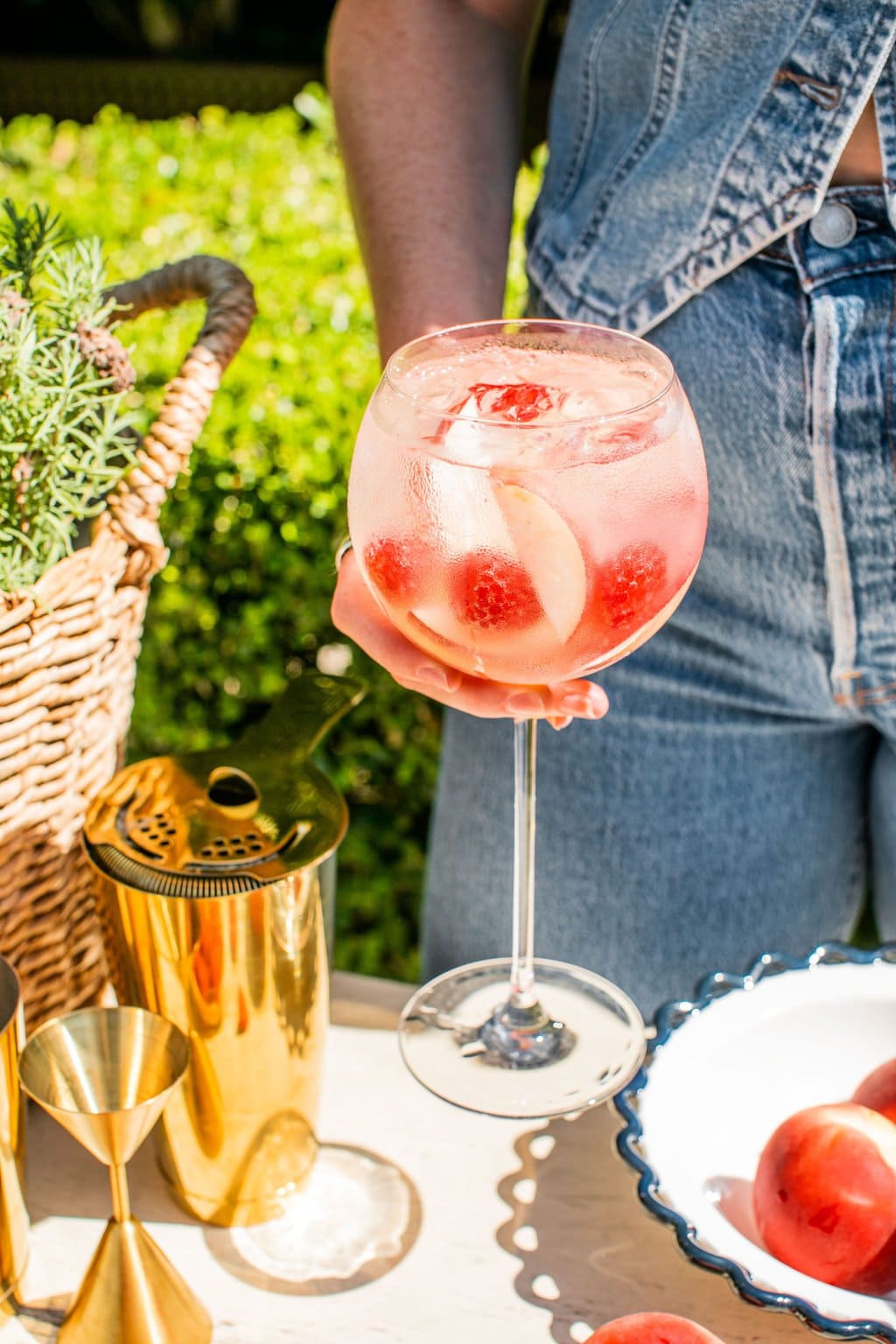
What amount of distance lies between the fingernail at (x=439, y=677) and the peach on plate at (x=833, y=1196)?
40 cm

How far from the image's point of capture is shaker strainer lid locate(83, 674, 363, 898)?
40.6 inches

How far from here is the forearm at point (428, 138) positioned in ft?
4.82

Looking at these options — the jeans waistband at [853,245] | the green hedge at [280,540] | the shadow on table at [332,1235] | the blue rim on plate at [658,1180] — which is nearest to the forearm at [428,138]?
the jeans waistband at [853,245]

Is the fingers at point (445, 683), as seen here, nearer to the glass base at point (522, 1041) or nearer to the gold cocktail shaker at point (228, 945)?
the gold cocktail shaker at point (228, 945)

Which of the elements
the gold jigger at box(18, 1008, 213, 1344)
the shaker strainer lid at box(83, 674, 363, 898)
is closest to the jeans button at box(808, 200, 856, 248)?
the shaker strainer lid at box(83, 674, 363, 898)

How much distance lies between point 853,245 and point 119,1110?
0.93 metres

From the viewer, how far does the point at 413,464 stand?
930 millimetres

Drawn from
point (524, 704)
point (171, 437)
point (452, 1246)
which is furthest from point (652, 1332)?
point (171, 437)

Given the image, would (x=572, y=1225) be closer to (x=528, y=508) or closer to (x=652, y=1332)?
(x=652, y=1332)

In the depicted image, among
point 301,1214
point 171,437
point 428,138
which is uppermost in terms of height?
point 428,138

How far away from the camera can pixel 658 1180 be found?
0.96 m

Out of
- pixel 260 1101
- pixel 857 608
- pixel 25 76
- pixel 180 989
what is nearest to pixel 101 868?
pixel 180 989

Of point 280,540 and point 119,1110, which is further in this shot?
point 280,540

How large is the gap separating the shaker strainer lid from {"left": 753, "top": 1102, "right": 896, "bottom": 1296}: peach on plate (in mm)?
390
